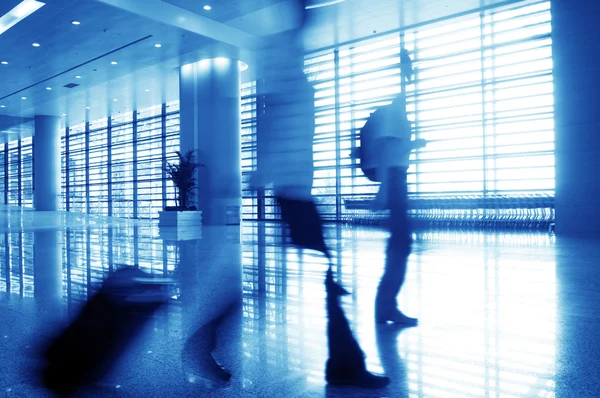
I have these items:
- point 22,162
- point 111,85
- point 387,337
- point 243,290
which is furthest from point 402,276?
point 22,162

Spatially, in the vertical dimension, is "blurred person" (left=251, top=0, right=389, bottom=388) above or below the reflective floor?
above

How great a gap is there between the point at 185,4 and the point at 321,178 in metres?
10.1

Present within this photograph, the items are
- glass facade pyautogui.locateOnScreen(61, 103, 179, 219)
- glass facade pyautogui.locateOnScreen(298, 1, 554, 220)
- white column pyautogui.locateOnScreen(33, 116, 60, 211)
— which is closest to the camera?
glass facade pyautogui.locateOnScreen(298, 1, 554, 220)

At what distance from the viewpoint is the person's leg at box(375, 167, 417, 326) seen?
4.83 ft

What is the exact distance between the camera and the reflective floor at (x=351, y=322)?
5.14 feet

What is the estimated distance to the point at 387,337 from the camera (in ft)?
6.86

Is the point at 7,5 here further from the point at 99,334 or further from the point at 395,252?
the point at 395,252

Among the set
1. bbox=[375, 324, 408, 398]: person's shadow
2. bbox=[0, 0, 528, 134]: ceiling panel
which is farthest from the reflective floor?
bbox=[0, 0, 528, 134]: ceiling panel

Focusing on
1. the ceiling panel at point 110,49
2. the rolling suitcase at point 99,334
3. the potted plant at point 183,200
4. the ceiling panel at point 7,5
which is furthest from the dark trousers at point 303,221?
the ceiling panel at point 7,5

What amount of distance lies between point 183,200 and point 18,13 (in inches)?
227

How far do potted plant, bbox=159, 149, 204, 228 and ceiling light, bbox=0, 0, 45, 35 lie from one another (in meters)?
4.62

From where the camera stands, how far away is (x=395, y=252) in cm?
182

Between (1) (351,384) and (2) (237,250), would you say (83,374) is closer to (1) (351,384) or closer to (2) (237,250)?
(1) (351,384)

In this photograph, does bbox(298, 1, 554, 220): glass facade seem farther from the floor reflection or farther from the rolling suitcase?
the rolling suitcase
